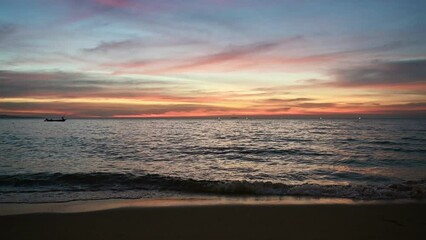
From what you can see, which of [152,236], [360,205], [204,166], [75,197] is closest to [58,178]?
[75,197]

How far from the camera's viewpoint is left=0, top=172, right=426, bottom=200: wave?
1139 cm

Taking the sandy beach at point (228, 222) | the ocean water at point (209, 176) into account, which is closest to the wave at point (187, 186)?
the ocean water at point (209, 176)

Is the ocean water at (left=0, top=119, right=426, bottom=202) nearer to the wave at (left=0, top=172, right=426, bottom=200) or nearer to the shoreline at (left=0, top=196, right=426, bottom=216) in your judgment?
the wave at (left=0, top=172, right=426, bottom=200)

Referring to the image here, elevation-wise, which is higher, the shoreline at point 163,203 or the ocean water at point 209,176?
the shoreline at point 163,203

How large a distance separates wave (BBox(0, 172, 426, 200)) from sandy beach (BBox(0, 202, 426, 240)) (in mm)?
2112

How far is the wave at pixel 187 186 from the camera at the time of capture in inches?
448

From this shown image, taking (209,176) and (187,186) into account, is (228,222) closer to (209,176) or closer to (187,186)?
(187,186)

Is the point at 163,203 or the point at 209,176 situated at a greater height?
the point at 163,203

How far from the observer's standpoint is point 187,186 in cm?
1300

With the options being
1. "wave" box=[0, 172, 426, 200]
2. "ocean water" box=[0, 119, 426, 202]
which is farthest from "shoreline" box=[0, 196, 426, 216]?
"wave" box=[0, 172, 426, 200]

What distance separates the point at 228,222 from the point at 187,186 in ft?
18.6

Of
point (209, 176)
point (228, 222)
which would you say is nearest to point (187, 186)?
point (209, 176)

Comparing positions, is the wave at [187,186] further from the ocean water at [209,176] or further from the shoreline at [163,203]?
the shoreline at [163,203]

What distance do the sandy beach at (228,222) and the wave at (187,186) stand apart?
6.93 feet
